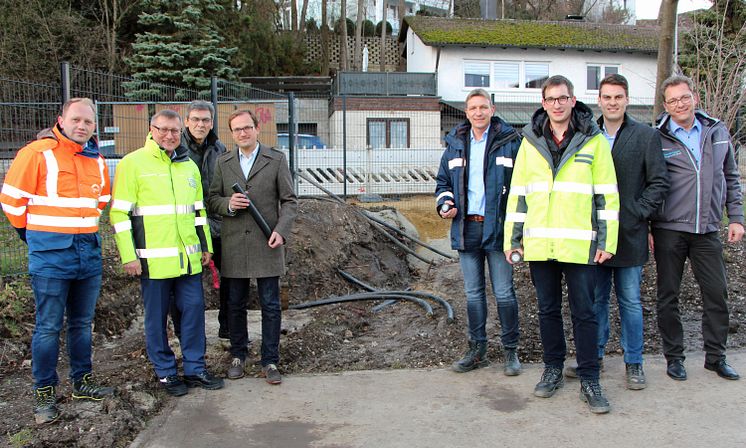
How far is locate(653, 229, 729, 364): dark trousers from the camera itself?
4699 mm

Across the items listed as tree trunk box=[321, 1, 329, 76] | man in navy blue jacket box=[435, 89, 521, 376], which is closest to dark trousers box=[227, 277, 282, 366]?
man in navy blue jacket box=[435, 89, 521, 376]

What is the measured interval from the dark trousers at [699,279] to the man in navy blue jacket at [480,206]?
3.62 feet

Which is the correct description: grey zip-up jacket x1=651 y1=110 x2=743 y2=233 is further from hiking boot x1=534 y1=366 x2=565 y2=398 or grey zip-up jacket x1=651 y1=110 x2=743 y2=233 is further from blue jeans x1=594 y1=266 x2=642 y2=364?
hiking boot x1=534 y1=366 x2=565 y2=398

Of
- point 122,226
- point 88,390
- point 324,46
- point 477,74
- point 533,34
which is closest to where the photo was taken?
point 88,390

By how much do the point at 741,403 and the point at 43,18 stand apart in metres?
24.7

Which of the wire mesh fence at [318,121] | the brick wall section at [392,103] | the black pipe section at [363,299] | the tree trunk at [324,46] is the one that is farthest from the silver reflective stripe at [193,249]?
the tree trunk at [324,46]

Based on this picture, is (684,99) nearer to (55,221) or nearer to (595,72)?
(55,221)

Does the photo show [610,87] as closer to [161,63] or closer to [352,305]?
[352,305]

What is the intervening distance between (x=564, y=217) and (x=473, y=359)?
1.43 metres

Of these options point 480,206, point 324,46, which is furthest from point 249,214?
point 324,46

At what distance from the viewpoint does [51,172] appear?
4.09m

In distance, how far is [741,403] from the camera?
4215mm

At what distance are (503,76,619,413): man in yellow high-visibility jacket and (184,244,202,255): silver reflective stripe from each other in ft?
7.30

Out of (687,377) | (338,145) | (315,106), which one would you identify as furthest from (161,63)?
(687,377)
